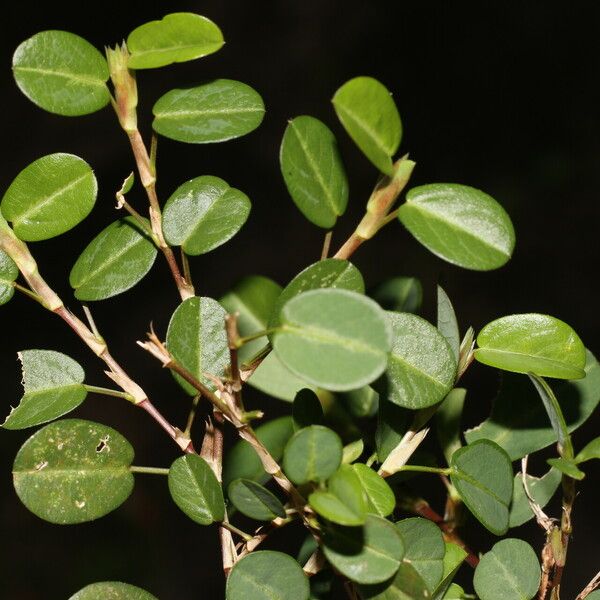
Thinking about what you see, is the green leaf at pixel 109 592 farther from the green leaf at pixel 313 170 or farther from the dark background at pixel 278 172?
the dark background at pixel 278 172

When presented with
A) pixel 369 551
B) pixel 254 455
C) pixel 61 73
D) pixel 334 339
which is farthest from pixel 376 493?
pixel 61 73

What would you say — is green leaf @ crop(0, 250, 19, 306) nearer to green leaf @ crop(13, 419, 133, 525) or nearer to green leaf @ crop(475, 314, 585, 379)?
green leaf @ crop(13, 419, 133, 525)

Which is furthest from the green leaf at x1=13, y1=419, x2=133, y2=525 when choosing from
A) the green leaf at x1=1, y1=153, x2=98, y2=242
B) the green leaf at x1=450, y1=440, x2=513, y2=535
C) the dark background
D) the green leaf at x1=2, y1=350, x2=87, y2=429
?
the dark background

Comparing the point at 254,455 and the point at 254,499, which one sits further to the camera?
the point at 254,455

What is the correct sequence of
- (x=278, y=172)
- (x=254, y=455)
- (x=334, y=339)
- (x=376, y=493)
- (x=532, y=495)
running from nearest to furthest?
(x=334, y=339) → (x=376, y=493) → (x=532, y=495) → (x=254, y=455) → (x=278, y=172)

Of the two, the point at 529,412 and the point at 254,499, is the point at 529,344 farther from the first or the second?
the point at 254,499
